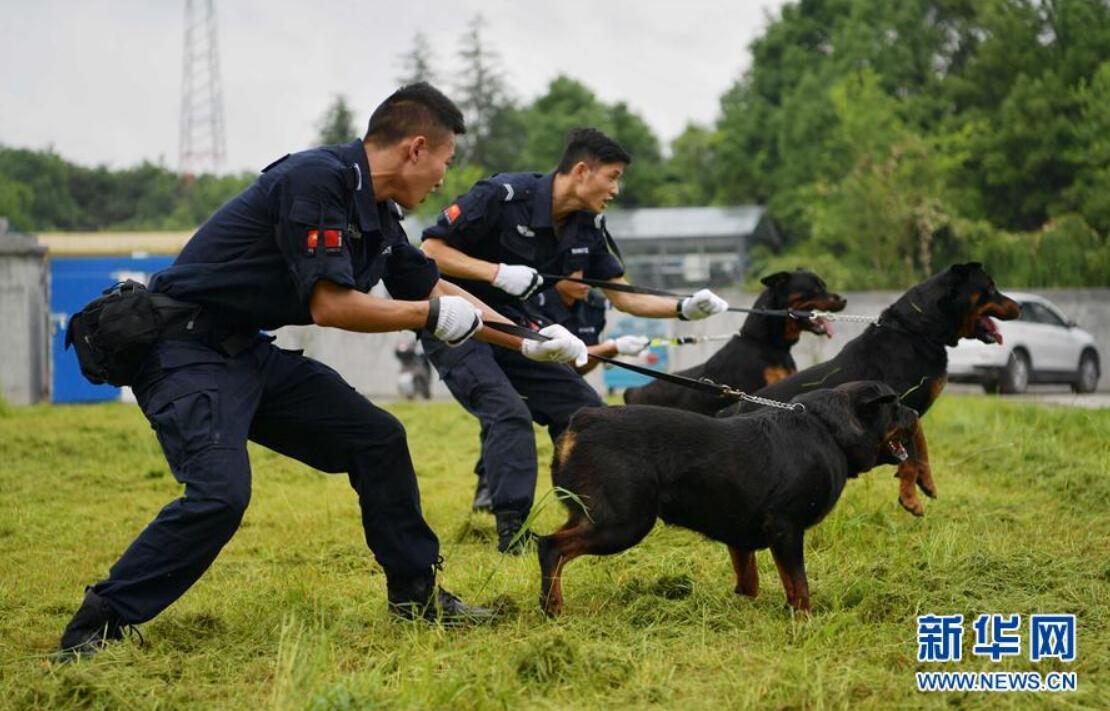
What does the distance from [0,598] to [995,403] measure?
411 inches

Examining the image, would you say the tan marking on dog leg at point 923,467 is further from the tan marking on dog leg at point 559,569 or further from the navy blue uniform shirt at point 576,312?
the tan marking on dog leg at point 559,569

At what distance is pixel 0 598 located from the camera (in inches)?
219

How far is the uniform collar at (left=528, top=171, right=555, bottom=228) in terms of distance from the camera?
277 inches

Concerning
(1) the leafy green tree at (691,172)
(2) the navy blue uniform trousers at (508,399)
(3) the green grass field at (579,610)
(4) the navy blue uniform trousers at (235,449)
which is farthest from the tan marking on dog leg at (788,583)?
(1) the leafy green tree at (691,172)

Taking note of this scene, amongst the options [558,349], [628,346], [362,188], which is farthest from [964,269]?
[362,188]

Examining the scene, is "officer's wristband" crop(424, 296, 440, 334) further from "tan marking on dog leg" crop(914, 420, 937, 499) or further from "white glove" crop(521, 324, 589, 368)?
"tan marking on dog leg" crop(914, 420, 937, 499)

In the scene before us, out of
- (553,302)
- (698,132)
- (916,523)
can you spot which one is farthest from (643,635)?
(698,132)

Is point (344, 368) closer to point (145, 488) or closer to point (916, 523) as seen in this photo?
point (145, 488)

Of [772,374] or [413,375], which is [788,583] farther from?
[413,375]

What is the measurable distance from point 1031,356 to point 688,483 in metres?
17.6

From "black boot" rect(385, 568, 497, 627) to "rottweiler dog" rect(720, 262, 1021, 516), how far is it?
275cm

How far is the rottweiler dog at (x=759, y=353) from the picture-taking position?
8273mm

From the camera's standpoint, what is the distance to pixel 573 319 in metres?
8.30

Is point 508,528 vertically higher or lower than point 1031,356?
higher
